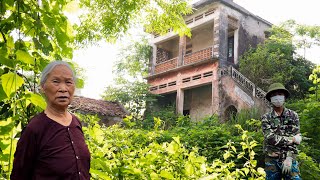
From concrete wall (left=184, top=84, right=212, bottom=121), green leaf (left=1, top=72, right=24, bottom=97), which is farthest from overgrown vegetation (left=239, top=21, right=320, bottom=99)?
green leaf (left=1, top=72, right=24, bottom=97)

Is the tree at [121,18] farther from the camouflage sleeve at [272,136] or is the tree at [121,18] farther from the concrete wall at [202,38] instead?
the concrete wall at [202,38]

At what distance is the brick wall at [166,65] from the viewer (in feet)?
58.6

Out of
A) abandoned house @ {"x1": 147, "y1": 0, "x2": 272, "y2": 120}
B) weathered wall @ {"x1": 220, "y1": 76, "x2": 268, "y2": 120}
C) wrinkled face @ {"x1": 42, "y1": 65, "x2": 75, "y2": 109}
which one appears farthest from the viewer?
abandoned house @ {"x1": 147, "y1": 0, "x2": 272, "y2": 120}

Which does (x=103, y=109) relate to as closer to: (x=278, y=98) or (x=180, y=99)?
(x=180, y=99)

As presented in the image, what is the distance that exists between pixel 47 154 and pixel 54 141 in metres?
0.06

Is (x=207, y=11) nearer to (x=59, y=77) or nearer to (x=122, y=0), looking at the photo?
(x=122, y=0)

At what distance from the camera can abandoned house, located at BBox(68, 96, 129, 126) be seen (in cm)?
1602

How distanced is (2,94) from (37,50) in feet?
1.93

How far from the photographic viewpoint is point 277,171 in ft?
14.0

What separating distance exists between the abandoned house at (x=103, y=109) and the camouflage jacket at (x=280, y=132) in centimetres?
1187

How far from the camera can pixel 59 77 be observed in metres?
1.64

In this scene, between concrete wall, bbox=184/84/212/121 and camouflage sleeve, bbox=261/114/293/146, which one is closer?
camouflage sleeve, bbox=261/114/293/146

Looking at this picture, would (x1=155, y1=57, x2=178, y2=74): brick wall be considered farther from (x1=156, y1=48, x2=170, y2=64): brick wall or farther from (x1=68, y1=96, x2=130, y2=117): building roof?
(x1=68, y1=96, x2=130, y2=117): building roof

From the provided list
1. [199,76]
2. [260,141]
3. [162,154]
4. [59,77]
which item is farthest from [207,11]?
[59,77]
